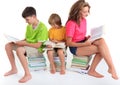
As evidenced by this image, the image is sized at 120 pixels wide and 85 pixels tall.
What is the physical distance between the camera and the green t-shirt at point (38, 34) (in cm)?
259

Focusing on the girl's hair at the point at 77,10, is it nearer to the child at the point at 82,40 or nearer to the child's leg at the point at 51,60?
the child at the point at 82,40

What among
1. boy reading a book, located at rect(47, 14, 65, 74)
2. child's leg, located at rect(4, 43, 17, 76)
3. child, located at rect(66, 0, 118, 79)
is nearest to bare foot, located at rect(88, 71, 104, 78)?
child, located at rect(66, 0, 118, 79)

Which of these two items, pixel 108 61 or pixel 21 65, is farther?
pixel 21 65

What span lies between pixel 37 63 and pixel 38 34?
0.69ft

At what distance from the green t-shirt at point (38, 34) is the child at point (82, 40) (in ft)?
0.45

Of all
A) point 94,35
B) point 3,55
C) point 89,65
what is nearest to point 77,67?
point 89,65

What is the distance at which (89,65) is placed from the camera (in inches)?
108

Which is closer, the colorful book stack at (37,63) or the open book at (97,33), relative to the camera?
the open book at (97,33)

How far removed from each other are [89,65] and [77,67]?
83 mm

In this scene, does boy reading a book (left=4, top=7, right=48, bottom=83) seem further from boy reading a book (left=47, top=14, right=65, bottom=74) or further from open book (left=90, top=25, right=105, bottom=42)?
open book (left=90, top=25, right=105, bottom=42)

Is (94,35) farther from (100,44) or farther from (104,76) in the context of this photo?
(104,76)

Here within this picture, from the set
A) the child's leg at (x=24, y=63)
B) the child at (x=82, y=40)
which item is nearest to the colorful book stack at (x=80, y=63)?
the child at (x=82, y=40)

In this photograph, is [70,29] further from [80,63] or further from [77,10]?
[80,63]

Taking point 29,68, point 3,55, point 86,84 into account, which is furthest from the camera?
point 3,55
